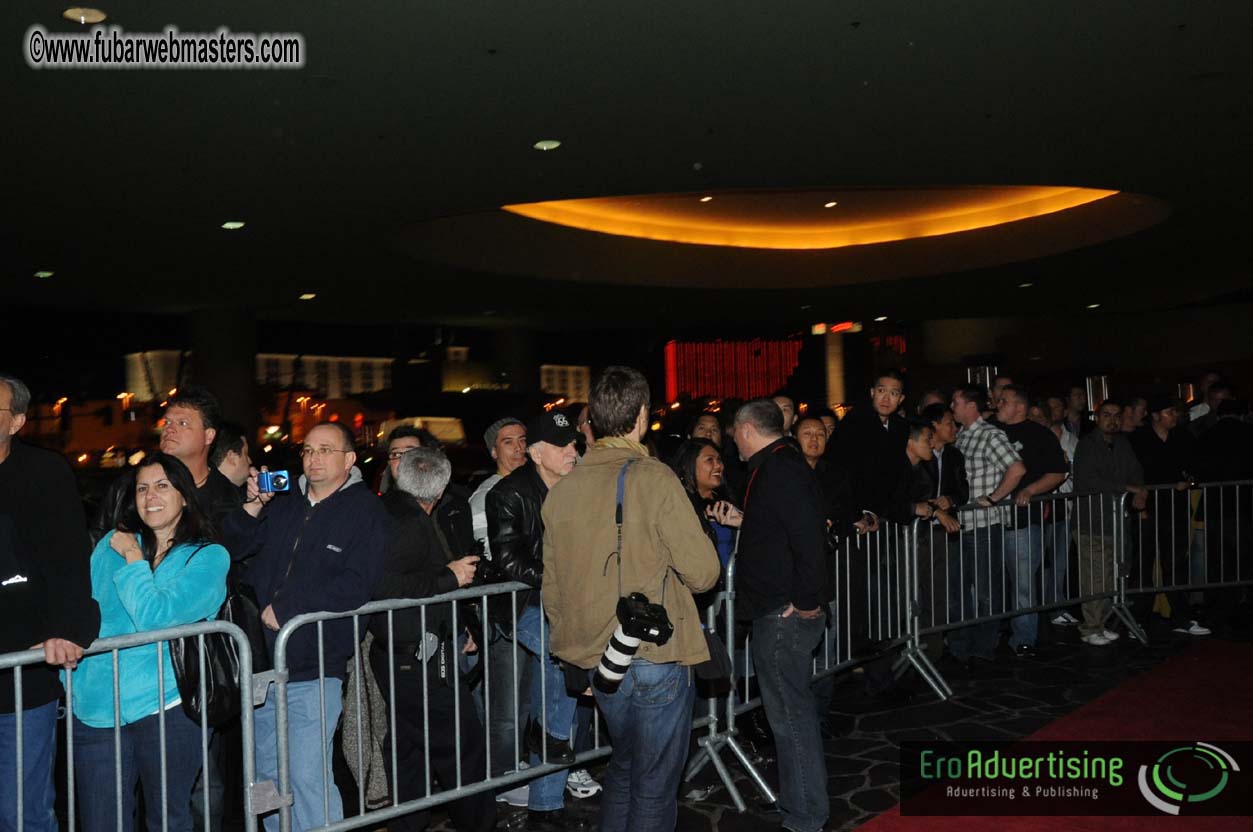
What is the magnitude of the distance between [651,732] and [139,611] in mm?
1987

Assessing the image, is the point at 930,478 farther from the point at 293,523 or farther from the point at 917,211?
the point at 917,211

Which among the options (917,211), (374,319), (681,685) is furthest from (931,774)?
(374,319)

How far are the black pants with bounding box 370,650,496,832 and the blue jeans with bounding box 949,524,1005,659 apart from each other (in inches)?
180

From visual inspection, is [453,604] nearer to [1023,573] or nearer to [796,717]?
[796,717]

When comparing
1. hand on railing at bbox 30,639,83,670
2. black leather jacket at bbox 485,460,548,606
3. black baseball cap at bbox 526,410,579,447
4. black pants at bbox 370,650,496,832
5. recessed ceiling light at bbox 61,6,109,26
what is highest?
recessed ceiling light at bbox 61,6,109,26

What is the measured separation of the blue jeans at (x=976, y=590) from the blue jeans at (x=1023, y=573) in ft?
0.30

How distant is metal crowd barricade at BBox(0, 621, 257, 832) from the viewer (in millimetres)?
3881

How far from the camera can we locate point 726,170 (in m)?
10.5

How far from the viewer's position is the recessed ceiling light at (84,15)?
607 cm

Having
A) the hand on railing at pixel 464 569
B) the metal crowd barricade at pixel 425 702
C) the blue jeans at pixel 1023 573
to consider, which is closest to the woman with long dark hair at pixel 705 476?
the metal crowd barricade at pixel 425 702

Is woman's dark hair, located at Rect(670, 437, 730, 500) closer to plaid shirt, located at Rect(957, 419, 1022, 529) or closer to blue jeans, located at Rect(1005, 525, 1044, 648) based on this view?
plaid shirt, located at Rect(957, 419, 1022, 529)

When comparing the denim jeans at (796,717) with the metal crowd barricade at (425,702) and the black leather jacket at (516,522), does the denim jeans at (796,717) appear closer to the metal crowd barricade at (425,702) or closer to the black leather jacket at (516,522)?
the metal crowd barricade at (425,702)

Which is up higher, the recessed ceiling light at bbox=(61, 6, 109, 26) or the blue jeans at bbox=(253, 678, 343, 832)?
the recessed ceiling light at bbox=(61, 6, 109, 26)

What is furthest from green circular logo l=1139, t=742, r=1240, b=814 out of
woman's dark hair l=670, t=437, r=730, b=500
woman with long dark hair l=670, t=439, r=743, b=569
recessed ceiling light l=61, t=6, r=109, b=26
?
recessed ceiling light l=61, t=6, r=109, b=26
